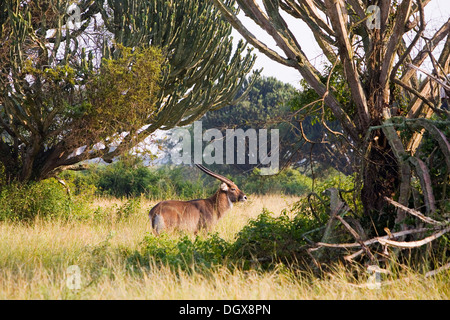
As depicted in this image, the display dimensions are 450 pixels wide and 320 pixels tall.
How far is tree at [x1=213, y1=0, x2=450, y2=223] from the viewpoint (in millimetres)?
5727

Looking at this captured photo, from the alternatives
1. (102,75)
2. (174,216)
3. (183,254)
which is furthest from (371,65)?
(102,75)

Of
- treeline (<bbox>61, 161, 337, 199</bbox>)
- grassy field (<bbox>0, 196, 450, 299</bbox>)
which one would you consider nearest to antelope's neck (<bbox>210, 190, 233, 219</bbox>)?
grassy field (<bbox>0, 196, 450, 299</bbox>)

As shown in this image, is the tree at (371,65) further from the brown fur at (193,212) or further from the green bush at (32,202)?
the green bush at (32,202)

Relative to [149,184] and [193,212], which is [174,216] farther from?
[149,184]

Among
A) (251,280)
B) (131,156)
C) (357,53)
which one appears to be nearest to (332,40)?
(357,53)

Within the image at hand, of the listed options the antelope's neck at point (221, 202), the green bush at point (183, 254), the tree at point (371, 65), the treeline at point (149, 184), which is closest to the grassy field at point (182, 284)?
the green bush at point (183, 254)

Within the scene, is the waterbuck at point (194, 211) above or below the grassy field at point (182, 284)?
above

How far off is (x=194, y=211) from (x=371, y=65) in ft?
12.7

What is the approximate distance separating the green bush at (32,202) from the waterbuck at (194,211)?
325cm

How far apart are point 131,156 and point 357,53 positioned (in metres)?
5.63

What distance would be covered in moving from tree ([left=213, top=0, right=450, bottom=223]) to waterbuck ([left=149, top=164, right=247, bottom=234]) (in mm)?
2680

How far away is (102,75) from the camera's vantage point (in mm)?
9695

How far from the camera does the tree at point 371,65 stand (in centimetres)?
573

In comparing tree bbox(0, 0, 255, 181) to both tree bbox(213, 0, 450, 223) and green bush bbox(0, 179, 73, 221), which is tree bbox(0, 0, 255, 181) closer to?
green bush bbox(0, 179, 73, 221)
